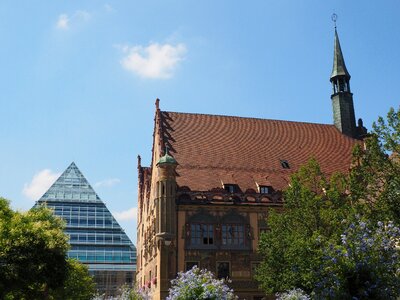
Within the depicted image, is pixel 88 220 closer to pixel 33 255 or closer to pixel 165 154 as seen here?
pixel 165 154

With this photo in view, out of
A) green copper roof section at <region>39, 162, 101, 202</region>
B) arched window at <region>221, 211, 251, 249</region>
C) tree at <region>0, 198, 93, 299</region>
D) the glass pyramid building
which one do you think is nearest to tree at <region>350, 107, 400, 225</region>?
tree at <region>0, 198, 93, 299</region>

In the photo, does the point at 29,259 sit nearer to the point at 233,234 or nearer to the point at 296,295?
the point at 296,295

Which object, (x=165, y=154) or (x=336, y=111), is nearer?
(x=165, y=154)

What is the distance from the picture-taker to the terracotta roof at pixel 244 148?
46.5m

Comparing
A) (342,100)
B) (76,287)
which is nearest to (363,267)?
(76,287)

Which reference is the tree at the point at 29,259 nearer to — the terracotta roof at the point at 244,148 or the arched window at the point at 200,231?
the arched window at the point at 200,231

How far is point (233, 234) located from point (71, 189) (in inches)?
2849

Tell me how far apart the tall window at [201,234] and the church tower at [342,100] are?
69.4 ft

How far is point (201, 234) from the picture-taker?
4294 cm

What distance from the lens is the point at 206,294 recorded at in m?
22.0

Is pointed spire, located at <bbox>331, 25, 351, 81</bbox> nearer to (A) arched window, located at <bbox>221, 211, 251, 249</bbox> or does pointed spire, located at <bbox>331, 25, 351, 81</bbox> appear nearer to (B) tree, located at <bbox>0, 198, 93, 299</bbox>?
(A) arched window, located at <bbox>221, 211, 251, 249</bbox>

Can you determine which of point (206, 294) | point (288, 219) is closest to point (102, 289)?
point (288, 219)

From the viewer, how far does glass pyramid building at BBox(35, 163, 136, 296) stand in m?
95.7

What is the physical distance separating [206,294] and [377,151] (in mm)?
10032
